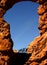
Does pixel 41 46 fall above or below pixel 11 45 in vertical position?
below

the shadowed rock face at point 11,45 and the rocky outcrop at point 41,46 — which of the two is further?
the rocky outcrop at point 41,46

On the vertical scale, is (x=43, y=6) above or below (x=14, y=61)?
above

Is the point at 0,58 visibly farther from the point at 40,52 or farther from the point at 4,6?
the point at 4,6

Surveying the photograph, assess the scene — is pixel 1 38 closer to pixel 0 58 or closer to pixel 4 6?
pixel 0 58

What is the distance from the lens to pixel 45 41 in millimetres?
56500

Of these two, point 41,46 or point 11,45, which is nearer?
point 11,45

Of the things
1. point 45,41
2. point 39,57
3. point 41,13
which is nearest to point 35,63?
point 39,57

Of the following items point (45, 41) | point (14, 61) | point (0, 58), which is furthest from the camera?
point (14, 61)

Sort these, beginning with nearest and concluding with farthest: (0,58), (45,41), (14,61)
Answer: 1. (0,58)
2. (45,41)
3. (14,61)

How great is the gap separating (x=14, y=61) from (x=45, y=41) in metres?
10.1

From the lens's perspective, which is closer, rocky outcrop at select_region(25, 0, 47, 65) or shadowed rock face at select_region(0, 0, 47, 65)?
shadowed rock face at select_region(0, 0, 47, 65)

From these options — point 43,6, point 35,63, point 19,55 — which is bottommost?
point 19,55

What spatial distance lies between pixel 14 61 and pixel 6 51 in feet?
25.0

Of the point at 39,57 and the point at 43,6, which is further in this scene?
the point at 43,6
